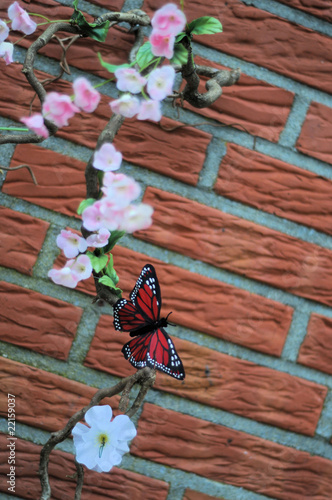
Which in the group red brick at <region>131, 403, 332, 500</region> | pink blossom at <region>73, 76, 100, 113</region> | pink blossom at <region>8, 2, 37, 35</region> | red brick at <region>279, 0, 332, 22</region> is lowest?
red brick at <region>131, 403, 332, 500</region>

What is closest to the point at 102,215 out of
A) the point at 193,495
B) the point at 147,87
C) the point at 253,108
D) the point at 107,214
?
the point at 107,214

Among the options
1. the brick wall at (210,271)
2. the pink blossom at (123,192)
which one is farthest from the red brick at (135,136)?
the pink blossom at (123,192)

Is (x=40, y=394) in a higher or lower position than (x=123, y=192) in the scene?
lower

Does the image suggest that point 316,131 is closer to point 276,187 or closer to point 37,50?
point 276,187

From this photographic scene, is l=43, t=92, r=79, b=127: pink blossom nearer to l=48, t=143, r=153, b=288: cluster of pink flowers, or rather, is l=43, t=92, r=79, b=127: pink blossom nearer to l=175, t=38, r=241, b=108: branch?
l=48, t=143, r=153, b=288: cluster of pink flowers

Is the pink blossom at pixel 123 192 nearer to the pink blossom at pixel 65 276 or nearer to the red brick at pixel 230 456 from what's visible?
the pink blossom at pixel 65 276

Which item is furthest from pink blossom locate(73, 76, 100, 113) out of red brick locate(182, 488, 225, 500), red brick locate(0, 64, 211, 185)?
red brick locate(182, 488, 225, 500)
